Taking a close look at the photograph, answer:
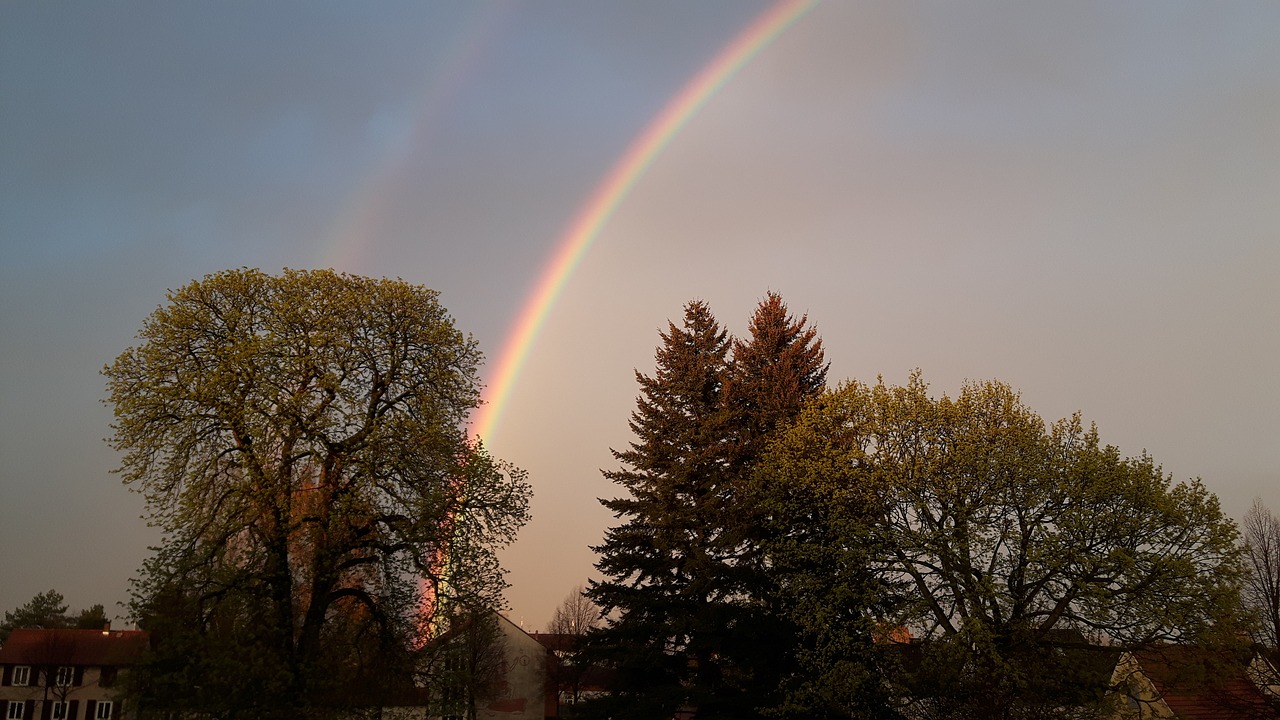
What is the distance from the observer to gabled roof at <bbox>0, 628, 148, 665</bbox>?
68.3m

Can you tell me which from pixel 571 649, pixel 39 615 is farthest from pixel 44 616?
pixel 571 649

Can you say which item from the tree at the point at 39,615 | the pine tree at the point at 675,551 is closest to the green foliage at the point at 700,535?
the pine tree at the point at 675,551

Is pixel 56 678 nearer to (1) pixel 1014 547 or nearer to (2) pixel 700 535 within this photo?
(2) pixel 700 535

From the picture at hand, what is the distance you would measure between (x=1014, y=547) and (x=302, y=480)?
20.4m

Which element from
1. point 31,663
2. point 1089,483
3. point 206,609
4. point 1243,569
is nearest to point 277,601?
point 206,609

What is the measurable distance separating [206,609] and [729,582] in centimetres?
1801

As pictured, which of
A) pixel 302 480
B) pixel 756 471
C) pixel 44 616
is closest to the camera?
pixel 302 480

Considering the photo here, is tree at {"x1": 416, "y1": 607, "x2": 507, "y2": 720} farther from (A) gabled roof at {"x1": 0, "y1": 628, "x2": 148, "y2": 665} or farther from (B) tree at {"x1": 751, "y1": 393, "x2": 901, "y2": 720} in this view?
(A) gabled roof at {"x1": 0, "y1": 628, "x2": 148, "y2": 665}

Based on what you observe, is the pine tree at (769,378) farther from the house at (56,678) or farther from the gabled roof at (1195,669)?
the house at (56,678)

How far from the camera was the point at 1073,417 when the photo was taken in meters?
30.3

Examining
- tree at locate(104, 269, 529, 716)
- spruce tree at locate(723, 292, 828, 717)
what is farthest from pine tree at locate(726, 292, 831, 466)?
tree at locate(104, 269, 529, 716)

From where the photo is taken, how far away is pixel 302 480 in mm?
25734

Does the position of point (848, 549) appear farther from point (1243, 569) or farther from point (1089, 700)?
point (1243, 569)

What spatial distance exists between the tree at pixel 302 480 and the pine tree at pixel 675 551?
33.0ft
